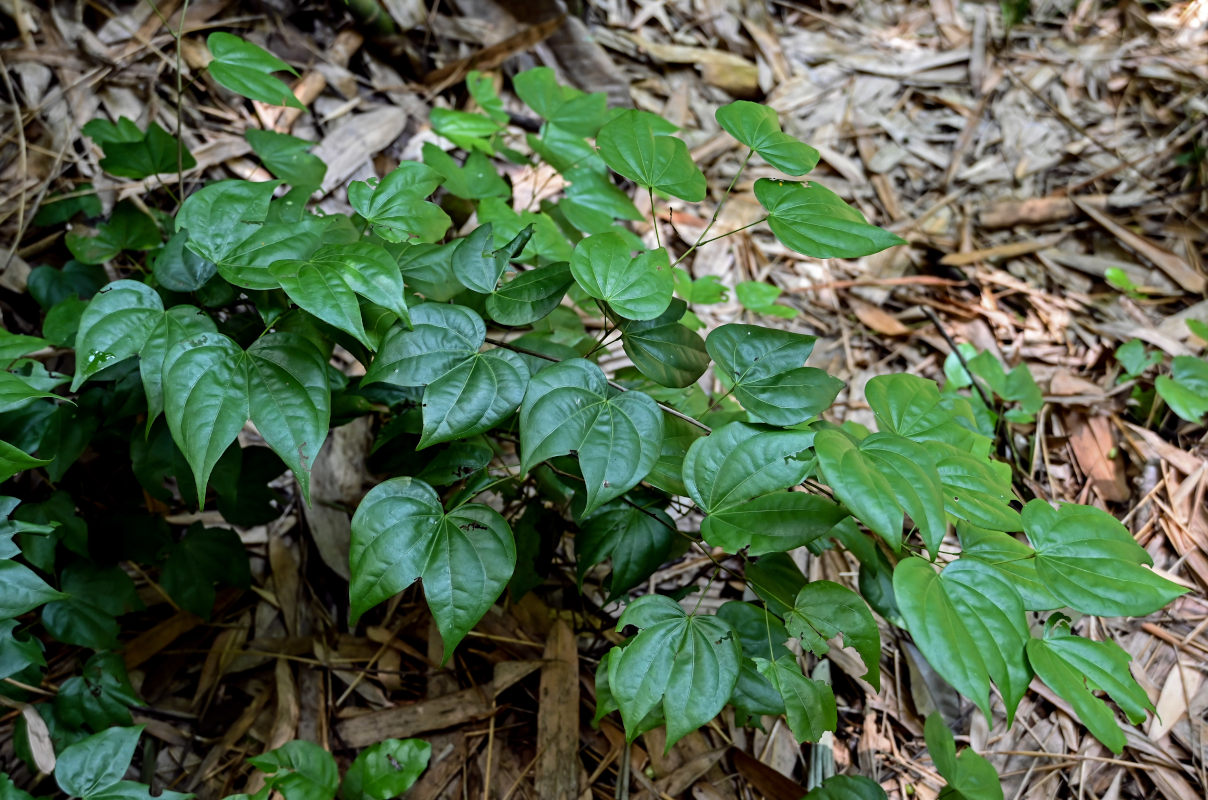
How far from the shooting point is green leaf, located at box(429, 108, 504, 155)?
2.05m

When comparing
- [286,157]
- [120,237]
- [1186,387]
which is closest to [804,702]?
[286,157]

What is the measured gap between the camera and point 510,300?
121 cm

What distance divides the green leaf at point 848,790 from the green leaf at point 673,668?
0.45 metres

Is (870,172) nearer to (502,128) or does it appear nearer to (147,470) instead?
(502,128)

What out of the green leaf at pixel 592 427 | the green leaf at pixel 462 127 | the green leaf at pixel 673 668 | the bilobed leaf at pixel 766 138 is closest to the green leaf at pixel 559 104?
the green leaf at pixel 462 127

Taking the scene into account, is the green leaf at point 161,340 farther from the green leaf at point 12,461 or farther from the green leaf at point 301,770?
the green leaf at point 301,770

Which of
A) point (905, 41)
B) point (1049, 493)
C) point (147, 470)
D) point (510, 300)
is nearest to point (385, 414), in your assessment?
point (147, 470)

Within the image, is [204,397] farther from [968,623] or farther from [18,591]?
[968,623]

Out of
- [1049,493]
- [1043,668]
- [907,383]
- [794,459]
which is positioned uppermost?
[794,459]

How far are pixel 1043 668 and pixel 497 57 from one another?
242cm

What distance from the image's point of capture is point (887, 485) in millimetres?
1013

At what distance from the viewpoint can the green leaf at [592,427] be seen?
1083 mm

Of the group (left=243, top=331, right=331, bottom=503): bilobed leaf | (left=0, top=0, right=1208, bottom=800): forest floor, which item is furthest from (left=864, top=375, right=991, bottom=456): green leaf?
(left=243, top=331, right=331, bottom=503): bilobed leaf

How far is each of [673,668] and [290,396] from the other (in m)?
0.67
